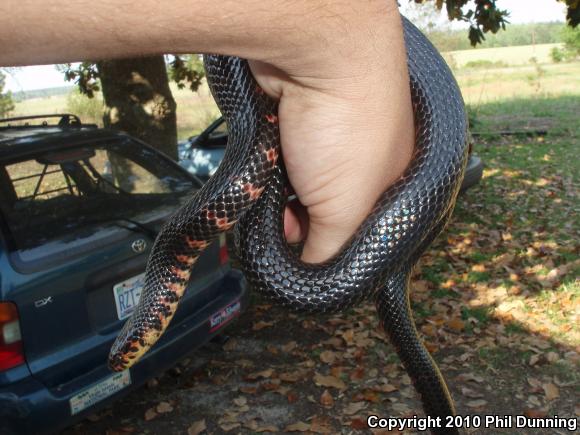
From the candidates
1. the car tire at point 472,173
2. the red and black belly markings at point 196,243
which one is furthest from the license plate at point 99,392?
the car tire at point 472,173

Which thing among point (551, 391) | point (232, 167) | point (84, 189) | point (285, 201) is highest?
point (232, 167)

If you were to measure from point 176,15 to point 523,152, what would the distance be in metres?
13.6

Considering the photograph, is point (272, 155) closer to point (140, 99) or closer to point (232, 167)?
point (232, 167)

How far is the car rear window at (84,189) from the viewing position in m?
3.85

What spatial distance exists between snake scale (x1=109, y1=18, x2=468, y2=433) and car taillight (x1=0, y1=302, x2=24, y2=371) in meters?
2.28

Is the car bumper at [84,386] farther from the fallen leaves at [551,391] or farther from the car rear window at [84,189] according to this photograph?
the fallen leaves at [551,391]

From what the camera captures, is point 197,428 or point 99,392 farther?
point 197,428

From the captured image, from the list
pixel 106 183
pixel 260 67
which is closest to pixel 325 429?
pixel 106 183

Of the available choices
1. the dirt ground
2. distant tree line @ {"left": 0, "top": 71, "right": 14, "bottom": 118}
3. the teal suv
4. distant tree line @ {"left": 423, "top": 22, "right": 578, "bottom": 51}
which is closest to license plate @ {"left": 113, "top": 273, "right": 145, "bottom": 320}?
the teal suv

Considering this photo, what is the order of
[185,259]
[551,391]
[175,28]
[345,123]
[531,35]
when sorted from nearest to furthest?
[175,28] < [345,123] < [185,259] < [551,391] < [531,35]

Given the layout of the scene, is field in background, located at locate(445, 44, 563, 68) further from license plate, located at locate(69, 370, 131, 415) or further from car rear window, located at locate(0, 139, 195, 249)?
license plate, located at locate(69, 370, 131, 415)

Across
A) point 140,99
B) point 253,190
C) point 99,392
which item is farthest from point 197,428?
point 140,99

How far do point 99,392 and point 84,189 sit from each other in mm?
1471

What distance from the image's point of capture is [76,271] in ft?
12.2
